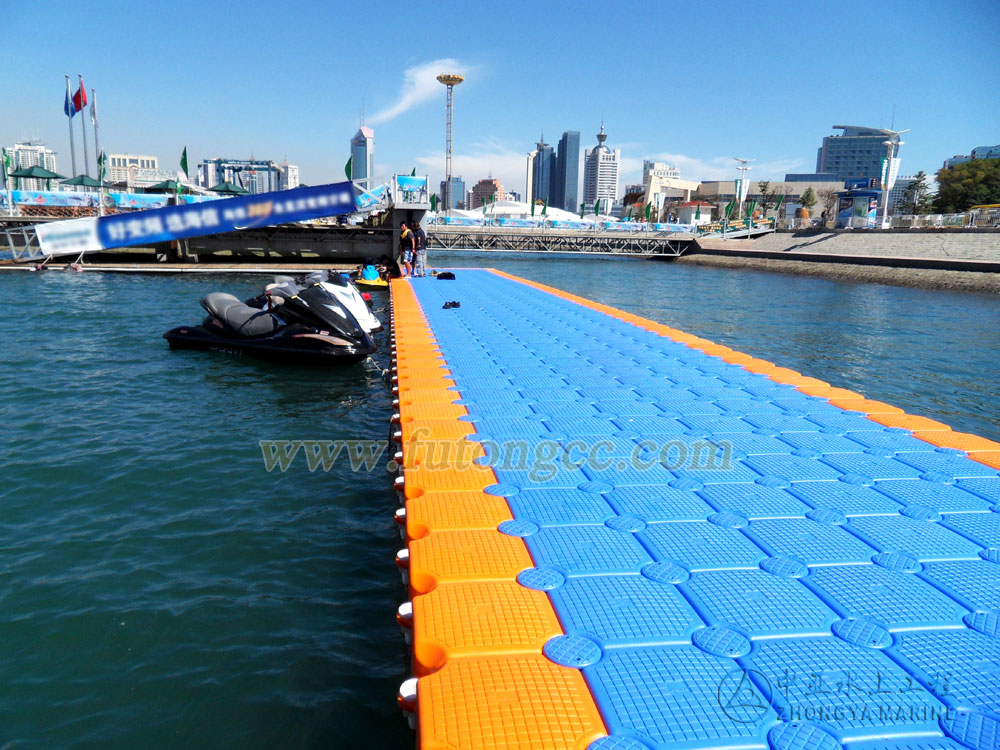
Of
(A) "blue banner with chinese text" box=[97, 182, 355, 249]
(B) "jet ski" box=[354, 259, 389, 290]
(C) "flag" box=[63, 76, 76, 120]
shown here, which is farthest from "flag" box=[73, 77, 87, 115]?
(B) "jet ski" box=[354, 259, 389, 290]

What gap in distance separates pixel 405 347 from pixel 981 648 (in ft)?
23.7

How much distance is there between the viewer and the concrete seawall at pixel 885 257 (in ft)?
101

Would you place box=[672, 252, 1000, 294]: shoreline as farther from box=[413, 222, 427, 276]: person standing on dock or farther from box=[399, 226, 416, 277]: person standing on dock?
box=[399, 226, 416, 277]: person standing on dock

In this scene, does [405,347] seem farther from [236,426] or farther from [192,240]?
[192,240]

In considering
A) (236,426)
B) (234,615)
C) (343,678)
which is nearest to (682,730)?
(343,678)

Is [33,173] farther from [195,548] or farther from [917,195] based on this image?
[917,195]

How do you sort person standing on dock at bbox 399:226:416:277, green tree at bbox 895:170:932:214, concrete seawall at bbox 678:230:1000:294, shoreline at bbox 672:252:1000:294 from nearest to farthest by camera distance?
person standing on dock at bbox 399:226:416:277 < shoreline at bbox 672:252:1000:294 < concrete seawall at bbox 678:230:1000:294 < green tree at bbox 895:170:932:214

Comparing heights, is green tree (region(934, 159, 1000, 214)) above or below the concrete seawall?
above

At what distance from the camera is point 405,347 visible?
8742mm

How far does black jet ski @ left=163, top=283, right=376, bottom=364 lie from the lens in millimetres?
10266

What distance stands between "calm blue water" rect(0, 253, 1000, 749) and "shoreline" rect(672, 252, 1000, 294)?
22411 mm

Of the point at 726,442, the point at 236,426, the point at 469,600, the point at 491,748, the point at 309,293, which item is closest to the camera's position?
the point at 491,748

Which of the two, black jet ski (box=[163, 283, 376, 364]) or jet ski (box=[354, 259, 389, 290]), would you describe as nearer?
black jet ski (box=[163, 283, 376, 364])

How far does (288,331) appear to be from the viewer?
10.5 m
